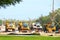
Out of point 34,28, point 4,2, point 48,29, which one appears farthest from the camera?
point 34,28

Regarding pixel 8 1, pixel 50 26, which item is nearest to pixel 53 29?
pixel 50 26

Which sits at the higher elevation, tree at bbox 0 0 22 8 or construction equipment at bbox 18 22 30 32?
tree at bbox 0 0 22 8

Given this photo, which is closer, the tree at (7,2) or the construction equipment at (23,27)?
the tree at (7,2)

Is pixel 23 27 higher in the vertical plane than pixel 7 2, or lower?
lower

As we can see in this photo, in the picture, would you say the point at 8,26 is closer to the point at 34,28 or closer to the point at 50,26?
the point at 34,28

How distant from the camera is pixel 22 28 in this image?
29.0m

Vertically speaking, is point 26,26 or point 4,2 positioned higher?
point 4,2

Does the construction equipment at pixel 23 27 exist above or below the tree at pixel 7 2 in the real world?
below

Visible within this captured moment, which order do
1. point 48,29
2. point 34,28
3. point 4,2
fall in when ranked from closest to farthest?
point 4,2, point 48,29, point 34,28

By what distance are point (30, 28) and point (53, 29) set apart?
370cm

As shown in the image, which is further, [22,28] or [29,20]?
[29,20]

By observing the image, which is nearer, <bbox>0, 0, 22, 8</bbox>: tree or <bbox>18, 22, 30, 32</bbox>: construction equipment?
<bbox>0, 0, 22, 8</bbox>: tree

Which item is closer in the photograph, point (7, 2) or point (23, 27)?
point (7, 2)

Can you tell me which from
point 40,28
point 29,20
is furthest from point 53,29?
point 29,20
